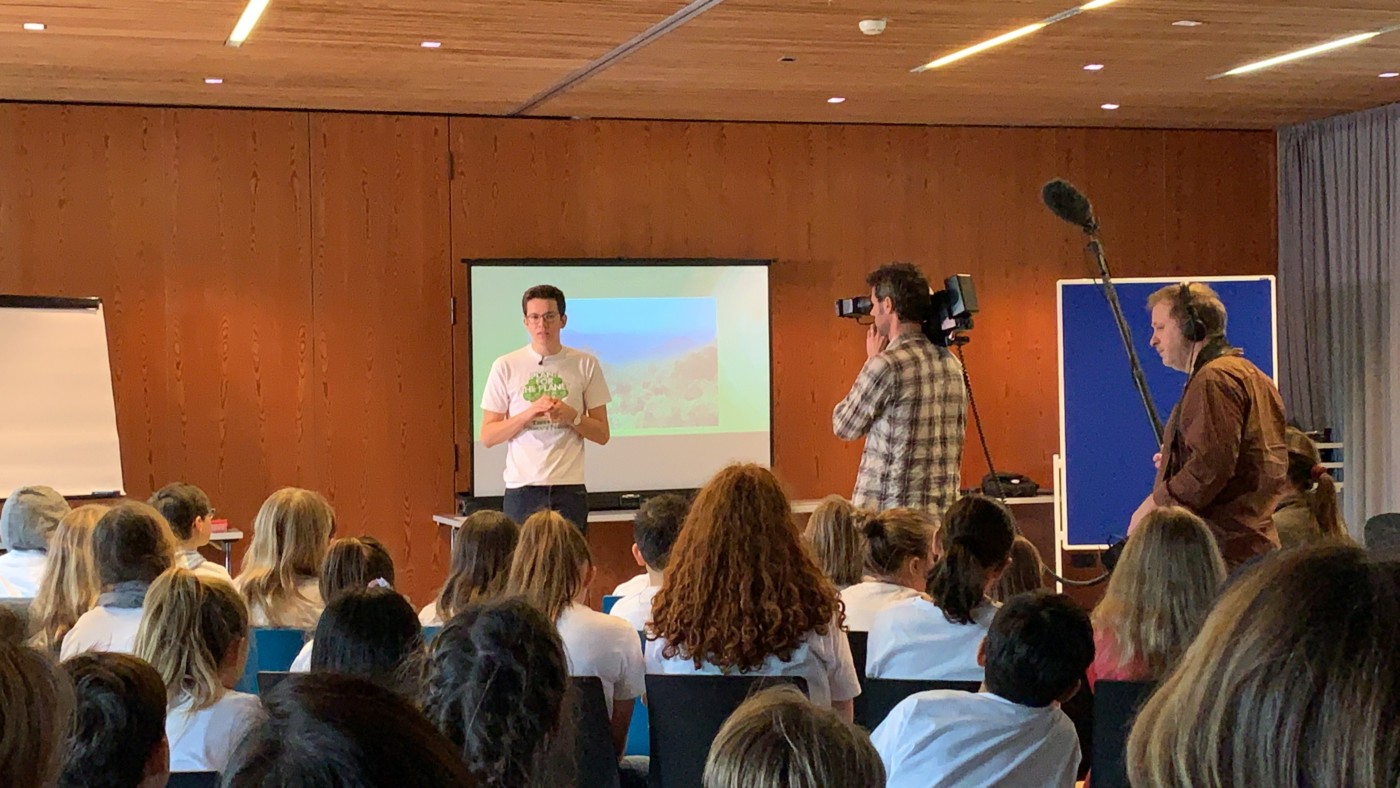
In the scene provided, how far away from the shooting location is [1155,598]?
303 cm

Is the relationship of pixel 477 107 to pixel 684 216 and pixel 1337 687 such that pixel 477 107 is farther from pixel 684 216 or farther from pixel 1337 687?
pixel 1337 687

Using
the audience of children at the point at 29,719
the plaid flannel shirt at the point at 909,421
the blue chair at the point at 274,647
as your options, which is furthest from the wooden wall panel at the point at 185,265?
the audience of children at the point at 29,719

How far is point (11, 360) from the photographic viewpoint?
6273mm

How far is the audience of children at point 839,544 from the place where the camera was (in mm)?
3857

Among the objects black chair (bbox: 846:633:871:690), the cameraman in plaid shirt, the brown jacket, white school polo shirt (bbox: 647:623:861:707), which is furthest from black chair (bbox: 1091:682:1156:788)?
the cameraman in plaid shirt

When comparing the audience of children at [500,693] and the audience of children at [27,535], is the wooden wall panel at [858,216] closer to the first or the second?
the audience of children at [27,535]

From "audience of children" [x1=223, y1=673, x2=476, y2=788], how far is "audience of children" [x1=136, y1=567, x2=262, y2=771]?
1.81 meters

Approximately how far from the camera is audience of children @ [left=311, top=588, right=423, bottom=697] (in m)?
2.55

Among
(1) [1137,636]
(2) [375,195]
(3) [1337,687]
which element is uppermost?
(2) [375,195]

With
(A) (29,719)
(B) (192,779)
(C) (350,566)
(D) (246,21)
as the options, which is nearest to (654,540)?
(C) (350,566)

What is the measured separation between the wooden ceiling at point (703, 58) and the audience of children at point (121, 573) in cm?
200

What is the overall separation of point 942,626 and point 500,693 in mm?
1532

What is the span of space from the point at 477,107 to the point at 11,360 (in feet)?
7.98

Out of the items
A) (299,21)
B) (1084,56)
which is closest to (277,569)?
(299,21)
